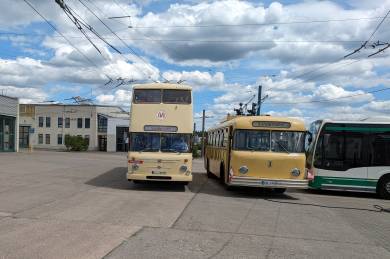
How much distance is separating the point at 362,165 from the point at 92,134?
225 feet

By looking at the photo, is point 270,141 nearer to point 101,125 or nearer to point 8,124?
point 8,124

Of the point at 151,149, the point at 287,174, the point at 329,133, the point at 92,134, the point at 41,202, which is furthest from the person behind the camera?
the point at 92,134

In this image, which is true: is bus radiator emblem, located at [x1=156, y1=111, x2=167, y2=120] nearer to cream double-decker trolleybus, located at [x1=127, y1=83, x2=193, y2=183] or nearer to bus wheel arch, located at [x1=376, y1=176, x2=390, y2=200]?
cream double-decker trolleybus, located at [x1=127, y1=83, x2=193, y2=183]

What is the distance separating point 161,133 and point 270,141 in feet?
12.3

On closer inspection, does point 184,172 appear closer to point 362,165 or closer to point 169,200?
point 169,200

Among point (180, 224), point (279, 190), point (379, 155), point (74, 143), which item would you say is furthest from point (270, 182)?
point (74, 143)

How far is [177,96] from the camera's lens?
57.0 ft

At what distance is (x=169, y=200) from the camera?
13.9 meters

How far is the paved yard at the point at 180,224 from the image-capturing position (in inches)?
299

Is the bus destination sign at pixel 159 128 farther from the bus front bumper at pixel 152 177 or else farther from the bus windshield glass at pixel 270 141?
the bus windshield glass at pixel 270 141

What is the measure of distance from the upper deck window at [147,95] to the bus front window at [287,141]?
427 cm

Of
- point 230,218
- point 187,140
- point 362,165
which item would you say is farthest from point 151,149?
point 362,165

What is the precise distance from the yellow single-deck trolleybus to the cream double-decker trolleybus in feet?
5.25

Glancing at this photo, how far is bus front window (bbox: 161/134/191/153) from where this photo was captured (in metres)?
17.0
